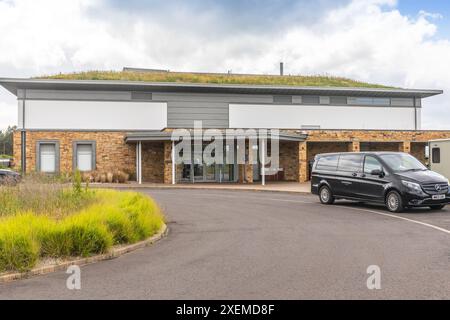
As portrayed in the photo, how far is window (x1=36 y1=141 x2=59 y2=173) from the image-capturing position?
32625 mm

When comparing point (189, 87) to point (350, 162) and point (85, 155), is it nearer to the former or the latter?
point (85, 155)

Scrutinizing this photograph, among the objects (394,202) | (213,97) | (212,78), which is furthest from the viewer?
(212,78)

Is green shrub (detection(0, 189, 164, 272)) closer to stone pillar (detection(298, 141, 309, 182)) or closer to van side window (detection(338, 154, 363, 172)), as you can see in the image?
van side window (detection(338, 154, 363, 172))

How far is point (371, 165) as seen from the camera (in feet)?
50.5

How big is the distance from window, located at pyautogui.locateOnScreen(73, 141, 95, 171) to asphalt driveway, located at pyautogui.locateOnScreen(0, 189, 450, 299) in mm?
21692

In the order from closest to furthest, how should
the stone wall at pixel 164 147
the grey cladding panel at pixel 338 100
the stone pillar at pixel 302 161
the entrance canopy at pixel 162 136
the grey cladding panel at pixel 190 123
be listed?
the entrance canopy at pixel 162 136, the stone pillar at pixel 302 161, the stone wall at pixel 164 147, the grey cladding panel at pixel 190 123, the grey cladding panel at pixel 338 100

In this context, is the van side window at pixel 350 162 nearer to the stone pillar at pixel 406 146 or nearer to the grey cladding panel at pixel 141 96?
the stone pillar at pixel 406 146

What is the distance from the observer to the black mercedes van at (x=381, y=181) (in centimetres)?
Result: 1399

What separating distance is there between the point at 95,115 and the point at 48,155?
4.24m

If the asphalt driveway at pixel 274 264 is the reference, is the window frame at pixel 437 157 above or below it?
above

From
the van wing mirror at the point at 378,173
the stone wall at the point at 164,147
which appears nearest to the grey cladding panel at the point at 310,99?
the stone wall at the point at 164,147

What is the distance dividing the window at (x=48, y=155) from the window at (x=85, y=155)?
51.8 inches

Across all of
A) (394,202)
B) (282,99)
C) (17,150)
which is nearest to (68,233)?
(394,202)
